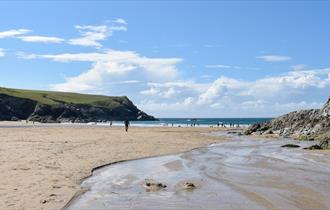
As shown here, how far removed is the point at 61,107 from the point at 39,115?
16860mm

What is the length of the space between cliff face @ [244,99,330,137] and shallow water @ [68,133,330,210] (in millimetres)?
37413

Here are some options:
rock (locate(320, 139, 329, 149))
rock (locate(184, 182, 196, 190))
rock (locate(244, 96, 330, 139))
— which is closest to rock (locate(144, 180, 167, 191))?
rock (locate(184, 182, 196, 190))

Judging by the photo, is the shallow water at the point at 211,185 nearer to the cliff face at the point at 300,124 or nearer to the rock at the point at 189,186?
the rock at the point at 189,186

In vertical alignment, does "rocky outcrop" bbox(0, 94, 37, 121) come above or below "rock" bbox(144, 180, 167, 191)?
above

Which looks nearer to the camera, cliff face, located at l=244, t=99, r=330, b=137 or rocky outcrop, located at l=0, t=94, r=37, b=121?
cliff face, located at l=244, t=99, r=330, b=137

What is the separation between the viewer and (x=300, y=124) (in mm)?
74688

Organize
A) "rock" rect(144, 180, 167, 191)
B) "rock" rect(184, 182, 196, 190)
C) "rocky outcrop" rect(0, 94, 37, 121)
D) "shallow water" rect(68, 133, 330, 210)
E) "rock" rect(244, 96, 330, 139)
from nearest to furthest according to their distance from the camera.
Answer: "shallow water" rect(68, 133, 330, 210), "rock" rect(144, 180, 167, 191), "rock" rect(184, 182, 196, 190), "rock" rect(244, 96, 330, 139), "rocky outcrop" rect(0, 94, 37, 121)

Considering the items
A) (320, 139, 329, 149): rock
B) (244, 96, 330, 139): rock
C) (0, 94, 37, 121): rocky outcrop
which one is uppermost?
(0, 94, 37, 121): rocky outcrop

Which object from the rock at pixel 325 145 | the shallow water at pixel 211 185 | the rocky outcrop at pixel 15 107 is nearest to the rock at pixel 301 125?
the rock at pixel 325 145

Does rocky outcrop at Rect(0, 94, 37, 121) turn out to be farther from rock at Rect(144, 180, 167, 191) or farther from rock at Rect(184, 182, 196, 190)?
rock at Rect(184, 182, 196, 190)

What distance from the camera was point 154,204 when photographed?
15492mm

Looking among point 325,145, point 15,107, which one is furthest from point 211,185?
point 15,107

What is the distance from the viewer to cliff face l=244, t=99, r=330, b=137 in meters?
66.1

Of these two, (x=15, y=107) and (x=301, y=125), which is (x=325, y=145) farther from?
(x=15, y=107)
